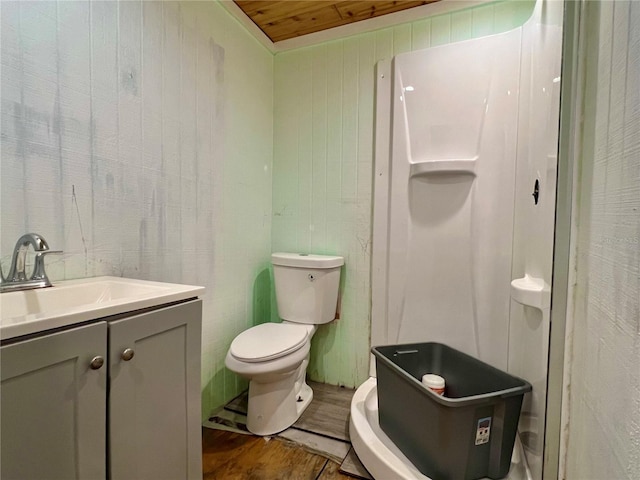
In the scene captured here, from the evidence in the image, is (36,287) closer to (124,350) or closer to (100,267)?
(100,267)

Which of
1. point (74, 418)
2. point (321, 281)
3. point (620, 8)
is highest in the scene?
point (620, 8)

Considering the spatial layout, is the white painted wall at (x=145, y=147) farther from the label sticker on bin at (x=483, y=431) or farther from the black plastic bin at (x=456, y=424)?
the label sticker on bin at (x=483, y=431)

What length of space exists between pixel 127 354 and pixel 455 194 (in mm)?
1541

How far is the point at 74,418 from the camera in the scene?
65 cm

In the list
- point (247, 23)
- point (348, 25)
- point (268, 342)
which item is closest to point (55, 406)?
point (268, 342)

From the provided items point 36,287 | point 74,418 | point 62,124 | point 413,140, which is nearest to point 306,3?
point 413,140

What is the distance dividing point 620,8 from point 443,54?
1124 mm

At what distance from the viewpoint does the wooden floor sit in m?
1.21

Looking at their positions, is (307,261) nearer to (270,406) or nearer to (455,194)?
(270,406)

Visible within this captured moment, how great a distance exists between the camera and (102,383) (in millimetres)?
694

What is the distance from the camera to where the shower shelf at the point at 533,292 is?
92cm

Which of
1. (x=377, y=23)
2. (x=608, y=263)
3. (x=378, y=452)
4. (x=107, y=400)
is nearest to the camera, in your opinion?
(x=608, y=263)

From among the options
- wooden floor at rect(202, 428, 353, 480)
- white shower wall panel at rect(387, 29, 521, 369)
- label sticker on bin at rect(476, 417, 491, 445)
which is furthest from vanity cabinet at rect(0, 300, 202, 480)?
white shower wall panel at rect(387, 29, 521, 369)

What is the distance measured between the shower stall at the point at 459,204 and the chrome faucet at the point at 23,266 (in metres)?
1.29
